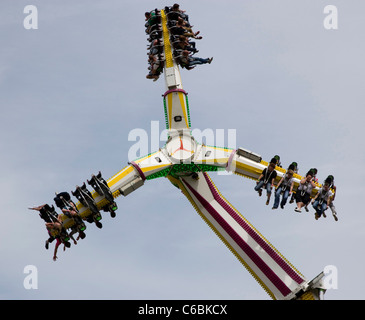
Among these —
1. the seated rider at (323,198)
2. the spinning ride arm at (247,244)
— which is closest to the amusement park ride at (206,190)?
the spinning ride arm at (247,244)

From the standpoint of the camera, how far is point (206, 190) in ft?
163

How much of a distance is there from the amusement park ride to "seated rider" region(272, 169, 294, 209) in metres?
0.48

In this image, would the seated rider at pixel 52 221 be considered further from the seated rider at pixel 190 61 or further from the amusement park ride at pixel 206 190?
the seated rider at pixel 190 61

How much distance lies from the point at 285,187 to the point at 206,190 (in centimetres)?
549

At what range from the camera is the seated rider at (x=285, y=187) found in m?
45.7

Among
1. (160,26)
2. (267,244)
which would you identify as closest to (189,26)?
(160,26)

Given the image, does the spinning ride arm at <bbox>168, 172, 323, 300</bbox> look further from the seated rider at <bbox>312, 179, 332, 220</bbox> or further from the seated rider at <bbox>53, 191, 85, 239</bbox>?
the seated rider at <bbox>53, 191, 85, 239</bbox>

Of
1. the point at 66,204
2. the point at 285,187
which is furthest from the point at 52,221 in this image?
the point at 285,187

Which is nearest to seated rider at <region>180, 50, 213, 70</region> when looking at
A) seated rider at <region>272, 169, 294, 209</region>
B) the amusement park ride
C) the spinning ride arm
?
the amusement park ride

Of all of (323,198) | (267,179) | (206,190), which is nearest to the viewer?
(323,198)

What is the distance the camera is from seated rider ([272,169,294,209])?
150ft

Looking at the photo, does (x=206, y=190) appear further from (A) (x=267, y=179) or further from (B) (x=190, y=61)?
(B) (x=190, y=61)

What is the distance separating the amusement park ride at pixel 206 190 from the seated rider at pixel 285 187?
476 mm
